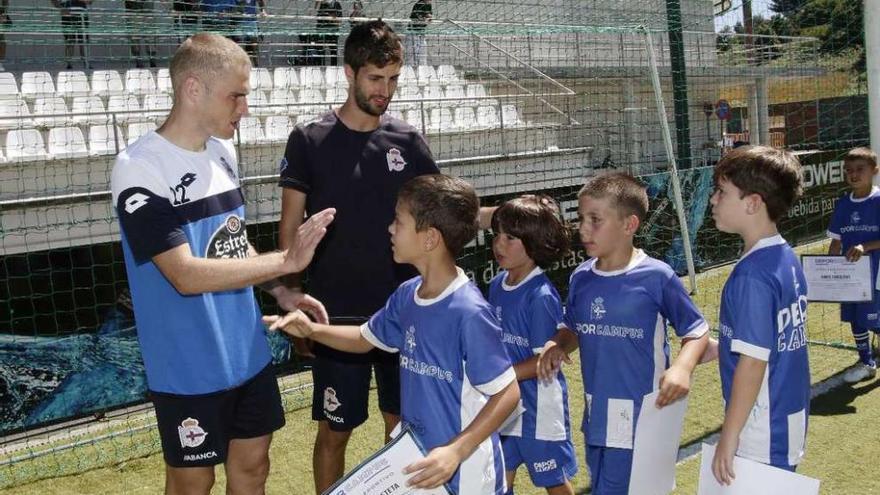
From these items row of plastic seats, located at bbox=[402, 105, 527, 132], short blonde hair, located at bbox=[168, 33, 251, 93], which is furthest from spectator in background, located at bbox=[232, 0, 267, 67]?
short blonde hair, located at bbox=[168, 33, 251, 93]

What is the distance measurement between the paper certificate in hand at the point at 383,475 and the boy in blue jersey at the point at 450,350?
0.10ft

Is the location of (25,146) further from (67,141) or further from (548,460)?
(548,460)

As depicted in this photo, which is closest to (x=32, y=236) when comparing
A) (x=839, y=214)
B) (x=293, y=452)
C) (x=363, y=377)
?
(x=293, y=452)

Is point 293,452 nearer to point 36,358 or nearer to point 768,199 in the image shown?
point 36,358

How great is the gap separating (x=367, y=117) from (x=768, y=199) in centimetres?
148

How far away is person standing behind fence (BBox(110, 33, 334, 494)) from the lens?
249 centimetres

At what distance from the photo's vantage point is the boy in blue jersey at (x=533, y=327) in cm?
317

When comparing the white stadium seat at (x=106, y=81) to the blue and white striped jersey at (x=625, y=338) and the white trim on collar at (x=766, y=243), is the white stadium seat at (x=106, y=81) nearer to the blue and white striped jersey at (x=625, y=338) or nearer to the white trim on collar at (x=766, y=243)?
the blue and white striped jersey at (x=625, y=338)

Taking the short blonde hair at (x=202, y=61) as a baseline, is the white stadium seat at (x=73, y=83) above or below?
above

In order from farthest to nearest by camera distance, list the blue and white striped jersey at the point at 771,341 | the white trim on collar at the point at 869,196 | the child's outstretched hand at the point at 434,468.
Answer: the white trim on collar at the point at 869,196 < the blue and white striped jersey at the point at 771,341 < the child's outstretched hand at the point at 434,468

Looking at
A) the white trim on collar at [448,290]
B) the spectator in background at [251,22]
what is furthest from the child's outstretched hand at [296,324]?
the spectator in background at [251,22]

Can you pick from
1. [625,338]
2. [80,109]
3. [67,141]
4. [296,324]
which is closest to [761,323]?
[625,338]

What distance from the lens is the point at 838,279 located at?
600 centimetres

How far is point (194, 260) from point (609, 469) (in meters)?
1.60
